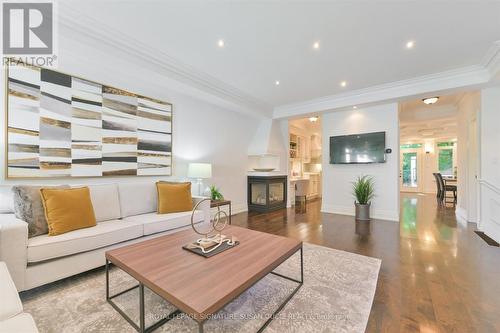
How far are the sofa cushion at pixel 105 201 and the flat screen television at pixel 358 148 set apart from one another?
4.63 metres

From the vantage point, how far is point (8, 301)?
0.98 metres

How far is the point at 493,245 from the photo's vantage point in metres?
2.94

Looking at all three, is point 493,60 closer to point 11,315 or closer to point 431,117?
point 431,117

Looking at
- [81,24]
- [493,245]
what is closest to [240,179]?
[81,24]

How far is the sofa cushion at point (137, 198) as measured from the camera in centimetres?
279

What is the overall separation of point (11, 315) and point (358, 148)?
Result: 5.45 metres

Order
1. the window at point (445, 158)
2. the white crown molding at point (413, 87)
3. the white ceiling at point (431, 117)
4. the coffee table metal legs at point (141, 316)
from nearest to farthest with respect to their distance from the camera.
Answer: the coffee table metal legs at point (141, 316) → the white crown molding at point (413, 87) → the white ceiling at point (431, 117) → the window at point (445, 158)

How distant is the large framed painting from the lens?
7.52 ft

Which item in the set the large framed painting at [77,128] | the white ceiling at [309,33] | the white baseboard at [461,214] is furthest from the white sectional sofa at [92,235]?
the white baseboard at [461,214]

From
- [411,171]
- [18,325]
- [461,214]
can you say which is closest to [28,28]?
[18,325]

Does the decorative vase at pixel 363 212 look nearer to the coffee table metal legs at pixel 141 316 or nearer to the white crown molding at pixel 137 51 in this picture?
the white crown molding at pixel 137 51

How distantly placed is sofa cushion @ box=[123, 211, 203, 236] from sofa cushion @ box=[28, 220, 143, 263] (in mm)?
97

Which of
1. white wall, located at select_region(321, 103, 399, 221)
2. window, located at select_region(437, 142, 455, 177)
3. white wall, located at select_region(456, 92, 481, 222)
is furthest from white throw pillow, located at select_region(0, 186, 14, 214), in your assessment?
window, located at select_region(437, 142, 455, 177)

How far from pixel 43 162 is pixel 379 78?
17.0 ft
